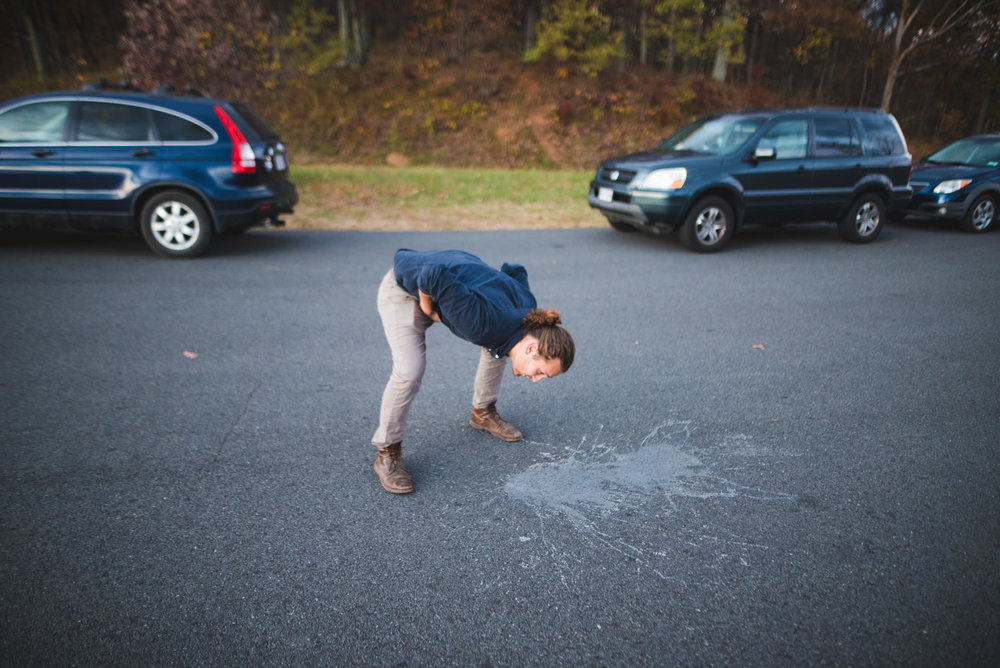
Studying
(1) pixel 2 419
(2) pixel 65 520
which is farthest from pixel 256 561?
(1) pixel 2 419

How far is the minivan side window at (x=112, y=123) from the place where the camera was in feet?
21.7

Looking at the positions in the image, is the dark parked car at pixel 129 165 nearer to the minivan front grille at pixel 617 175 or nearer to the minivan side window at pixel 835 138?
the minivan front grille at pixel 617 175

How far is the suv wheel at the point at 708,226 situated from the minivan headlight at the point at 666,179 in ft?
1.51

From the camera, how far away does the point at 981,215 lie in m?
9.66

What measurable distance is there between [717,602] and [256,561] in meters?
1.90

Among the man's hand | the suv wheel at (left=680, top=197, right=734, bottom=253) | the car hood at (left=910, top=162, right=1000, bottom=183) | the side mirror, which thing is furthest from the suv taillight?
the car hood at (left=910, top=162, right=1000, bottom=183)

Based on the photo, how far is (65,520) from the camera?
8.20 feet

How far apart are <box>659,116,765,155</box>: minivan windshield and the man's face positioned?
6734 millimetres

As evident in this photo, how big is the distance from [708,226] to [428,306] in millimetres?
6353

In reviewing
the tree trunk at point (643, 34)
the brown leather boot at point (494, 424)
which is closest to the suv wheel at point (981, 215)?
the brown leather boot at point (494, 424)

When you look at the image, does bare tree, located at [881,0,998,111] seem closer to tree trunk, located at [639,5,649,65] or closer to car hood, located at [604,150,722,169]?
tree trunk, located at [639,5,649,65]

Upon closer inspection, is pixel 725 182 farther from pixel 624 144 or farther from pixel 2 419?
pixel 624 144

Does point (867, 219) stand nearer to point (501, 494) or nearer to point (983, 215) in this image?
point (983, 215)

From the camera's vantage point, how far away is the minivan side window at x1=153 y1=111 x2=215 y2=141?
666cm
